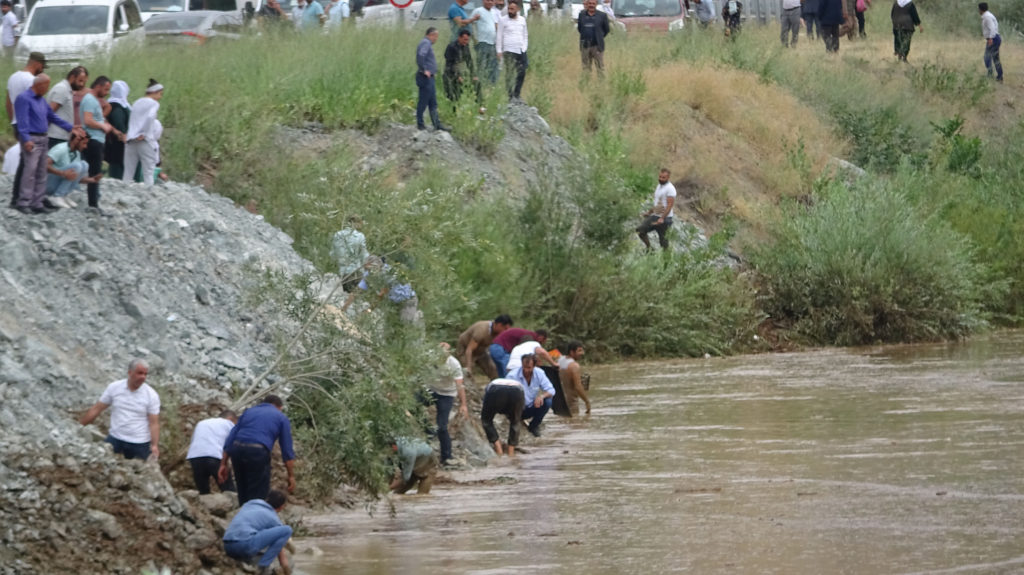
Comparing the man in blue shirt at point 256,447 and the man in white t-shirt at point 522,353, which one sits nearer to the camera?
the man in blue shirt at point 256,447

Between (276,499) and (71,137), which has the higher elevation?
(71,137)

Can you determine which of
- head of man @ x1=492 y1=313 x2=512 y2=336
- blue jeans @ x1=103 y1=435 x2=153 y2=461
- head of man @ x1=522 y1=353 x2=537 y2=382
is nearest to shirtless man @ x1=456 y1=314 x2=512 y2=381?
head of man @ x1=492 y1=313 x2=512 y2=336

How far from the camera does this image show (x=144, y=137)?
71.7 feet

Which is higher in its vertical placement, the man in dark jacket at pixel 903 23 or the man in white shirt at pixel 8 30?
the man in white shirt at pixel 8 30

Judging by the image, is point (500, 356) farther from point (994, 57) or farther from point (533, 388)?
point (994, 57)

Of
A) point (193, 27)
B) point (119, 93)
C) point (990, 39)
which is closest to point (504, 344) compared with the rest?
point (119, 93)

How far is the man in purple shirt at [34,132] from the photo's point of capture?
1712 cm

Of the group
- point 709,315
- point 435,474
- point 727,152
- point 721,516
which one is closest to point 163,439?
point 435,474

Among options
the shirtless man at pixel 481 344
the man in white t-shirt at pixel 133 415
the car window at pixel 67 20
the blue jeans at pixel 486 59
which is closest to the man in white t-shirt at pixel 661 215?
the blue jeans at pixel 486 59

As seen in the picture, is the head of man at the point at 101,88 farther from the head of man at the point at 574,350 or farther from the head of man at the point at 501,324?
the head of man at the point at 574,350

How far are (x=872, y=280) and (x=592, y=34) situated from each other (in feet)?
27.7

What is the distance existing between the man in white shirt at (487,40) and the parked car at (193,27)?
5274 millimetres

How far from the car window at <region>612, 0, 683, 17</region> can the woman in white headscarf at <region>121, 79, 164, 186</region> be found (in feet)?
72.4

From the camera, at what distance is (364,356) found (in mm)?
17156
